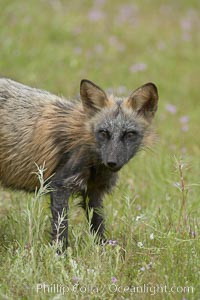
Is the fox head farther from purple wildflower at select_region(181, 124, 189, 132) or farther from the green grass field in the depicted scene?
purple wildflower at select_region(181, 124, 189, 132)

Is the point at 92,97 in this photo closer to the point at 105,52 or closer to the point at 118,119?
the point at 118,119

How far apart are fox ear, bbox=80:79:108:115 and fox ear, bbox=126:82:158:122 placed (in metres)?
0.25

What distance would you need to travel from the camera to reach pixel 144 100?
654 centimetres

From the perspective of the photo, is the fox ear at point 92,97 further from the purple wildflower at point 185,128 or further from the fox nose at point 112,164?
the purple wildflower at point 185,128

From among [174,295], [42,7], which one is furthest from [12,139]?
[42,7]

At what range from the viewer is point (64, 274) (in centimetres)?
503

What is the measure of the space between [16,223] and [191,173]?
326 cm

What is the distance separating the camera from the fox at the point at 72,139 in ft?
20.7

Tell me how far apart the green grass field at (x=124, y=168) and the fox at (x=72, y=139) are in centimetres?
27

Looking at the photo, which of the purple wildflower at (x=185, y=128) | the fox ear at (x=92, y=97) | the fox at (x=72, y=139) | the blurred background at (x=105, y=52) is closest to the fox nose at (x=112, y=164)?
the fox at (x=72, y=139)

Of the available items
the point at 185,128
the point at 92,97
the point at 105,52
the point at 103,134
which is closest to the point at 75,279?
the point at 103,134

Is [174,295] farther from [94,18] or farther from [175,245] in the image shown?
[94,18]

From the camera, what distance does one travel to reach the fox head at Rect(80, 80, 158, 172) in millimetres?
6215

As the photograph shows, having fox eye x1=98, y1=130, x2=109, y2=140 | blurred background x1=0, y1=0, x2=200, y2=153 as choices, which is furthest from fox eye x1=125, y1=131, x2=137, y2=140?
blurred background x1=0, y1=0, x2=200, y2=153
